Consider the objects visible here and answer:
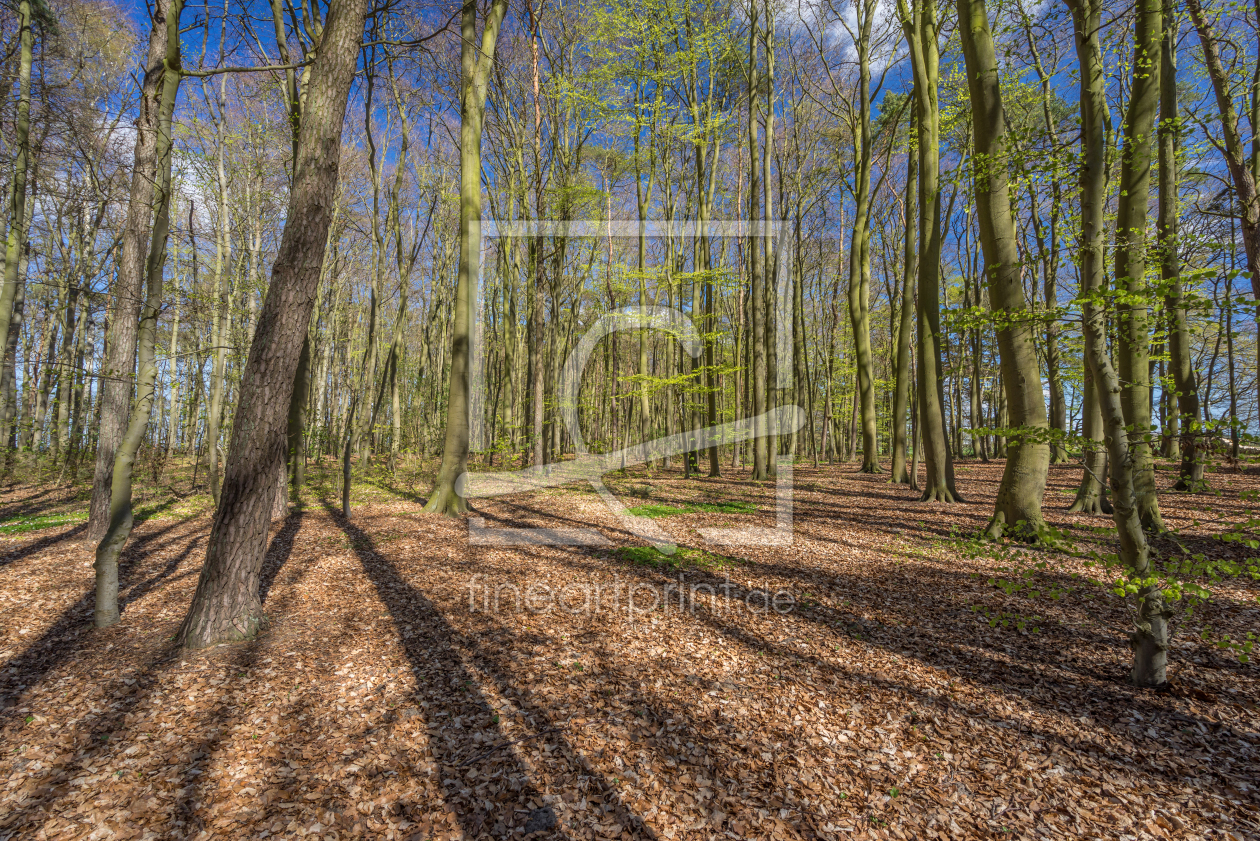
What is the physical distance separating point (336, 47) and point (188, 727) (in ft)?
16.7

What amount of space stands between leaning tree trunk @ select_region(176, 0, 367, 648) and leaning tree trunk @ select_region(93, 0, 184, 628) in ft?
2.98

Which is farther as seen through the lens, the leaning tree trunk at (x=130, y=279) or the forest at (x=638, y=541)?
the leaning tree trunk at (x=130, y=279)

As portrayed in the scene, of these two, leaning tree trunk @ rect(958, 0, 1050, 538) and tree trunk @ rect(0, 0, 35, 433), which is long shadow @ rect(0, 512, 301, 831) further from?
leaning tree trunk @ rect(958, 0, 1050, 538)

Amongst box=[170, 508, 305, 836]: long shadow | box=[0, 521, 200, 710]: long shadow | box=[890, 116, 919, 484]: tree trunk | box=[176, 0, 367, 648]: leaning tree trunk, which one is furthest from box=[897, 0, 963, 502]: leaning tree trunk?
box=[0, 521, 200, 710]: long shadow

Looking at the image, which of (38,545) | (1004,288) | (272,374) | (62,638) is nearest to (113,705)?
(62,638)

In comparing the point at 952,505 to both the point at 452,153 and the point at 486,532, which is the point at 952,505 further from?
the point at 452,153

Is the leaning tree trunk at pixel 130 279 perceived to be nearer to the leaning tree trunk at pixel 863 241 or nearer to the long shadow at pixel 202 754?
the long shadow at pixel 202 754

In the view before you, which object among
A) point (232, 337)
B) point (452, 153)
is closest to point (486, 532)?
point (232, 337)

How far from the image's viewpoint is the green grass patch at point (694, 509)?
9578mm

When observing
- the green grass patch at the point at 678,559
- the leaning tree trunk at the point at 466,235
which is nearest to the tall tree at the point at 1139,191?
the green grass patch at the point at 678,559

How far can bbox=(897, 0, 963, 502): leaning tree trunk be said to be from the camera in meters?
9.24

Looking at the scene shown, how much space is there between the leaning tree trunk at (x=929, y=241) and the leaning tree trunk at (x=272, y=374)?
31.0 feet

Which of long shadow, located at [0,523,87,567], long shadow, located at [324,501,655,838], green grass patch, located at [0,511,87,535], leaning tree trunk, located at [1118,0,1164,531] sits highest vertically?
leaning tree trunk, located at [1118,0,1164,531]

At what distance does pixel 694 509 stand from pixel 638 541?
8.99ft
